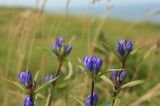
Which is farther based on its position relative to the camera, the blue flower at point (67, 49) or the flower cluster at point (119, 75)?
the blue flower at point (67, 49)

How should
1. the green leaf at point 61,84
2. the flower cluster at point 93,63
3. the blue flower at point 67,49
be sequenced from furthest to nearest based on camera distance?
1. the blue flower at point 67,49
2. the green leaf at point 61,84
3. the flower cluster at point 93,63

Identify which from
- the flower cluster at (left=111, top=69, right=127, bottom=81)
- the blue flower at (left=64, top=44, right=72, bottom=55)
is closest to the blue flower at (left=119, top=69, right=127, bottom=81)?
the flower cluster at (left=111, top=69, right=127, bottom=81)

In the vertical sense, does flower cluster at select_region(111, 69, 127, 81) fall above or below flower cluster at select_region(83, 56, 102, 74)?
below

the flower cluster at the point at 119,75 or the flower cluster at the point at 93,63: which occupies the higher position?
the flower cluster at the point at 93,63

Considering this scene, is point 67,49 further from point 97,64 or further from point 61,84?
point 97,64

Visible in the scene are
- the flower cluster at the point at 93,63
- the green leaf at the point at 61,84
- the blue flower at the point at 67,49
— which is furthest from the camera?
the blue flower at the point at 67,49

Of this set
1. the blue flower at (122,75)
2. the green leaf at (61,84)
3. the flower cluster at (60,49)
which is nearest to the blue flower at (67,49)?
the flower cluster at (60,49)

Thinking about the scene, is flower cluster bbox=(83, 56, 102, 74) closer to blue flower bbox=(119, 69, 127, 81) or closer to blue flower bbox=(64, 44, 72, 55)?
blue flower bbox=(119, 69, 127, 81)

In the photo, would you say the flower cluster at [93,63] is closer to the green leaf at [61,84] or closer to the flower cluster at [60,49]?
the green leaf at [61,84]
